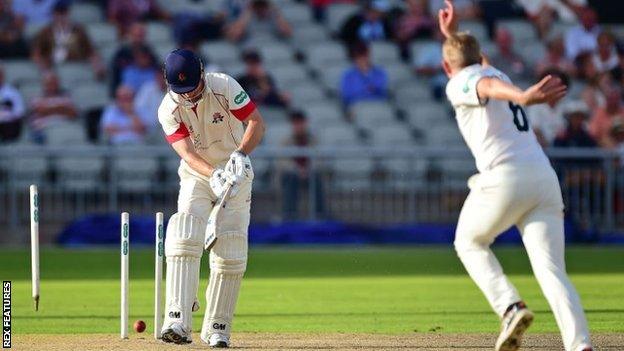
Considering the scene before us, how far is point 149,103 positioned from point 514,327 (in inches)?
590

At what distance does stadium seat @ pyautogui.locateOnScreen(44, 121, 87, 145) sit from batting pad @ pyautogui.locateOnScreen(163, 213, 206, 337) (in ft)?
40.4

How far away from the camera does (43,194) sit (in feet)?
71.4

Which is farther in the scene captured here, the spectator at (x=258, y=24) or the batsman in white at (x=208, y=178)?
the spectator at (x=258, y=24)

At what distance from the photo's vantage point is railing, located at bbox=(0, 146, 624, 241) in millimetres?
21672

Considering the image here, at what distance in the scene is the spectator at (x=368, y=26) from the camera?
25641mm

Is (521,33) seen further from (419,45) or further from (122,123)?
(122,123)

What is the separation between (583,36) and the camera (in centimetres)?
2602

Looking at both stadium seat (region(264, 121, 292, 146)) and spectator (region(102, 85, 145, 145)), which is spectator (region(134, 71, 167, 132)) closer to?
spectator (region(102, 85, 145, 145))

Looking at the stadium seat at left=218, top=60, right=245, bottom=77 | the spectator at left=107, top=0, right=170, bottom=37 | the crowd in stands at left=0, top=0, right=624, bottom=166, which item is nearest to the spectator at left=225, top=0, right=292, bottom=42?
the crowd in stands at left=0, top=0, right=624, bottom=166

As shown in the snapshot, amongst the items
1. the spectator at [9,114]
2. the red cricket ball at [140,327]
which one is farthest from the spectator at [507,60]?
the red cricket ball at [140,327]

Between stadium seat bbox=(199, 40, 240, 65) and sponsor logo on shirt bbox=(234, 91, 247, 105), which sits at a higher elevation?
stadium seat bbox=(199, 40, 240, 65)

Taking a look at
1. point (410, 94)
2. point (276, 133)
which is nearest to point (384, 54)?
point (410, 94)

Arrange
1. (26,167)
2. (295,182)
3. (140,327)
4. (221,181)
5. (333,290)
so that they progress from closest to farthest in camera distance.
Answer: (221,181) < (140,327) < (333,290) < (26,167) < (295,182)

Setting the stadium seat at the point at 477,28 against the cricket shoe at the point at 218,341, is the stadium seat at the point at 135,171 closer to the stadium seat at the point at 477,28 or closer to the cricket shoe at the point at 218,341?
the stadium seat at the point at 477,28
